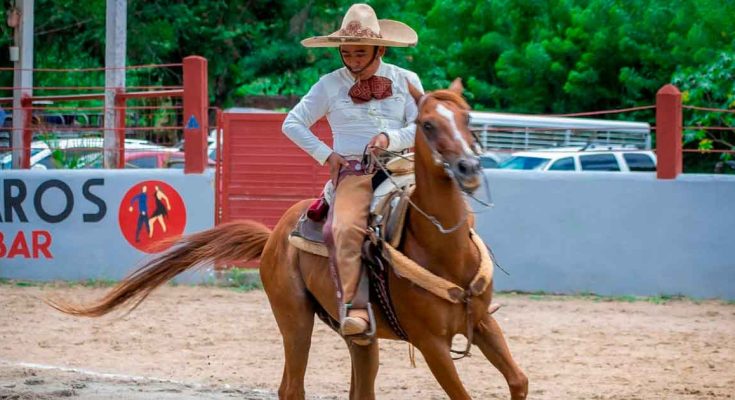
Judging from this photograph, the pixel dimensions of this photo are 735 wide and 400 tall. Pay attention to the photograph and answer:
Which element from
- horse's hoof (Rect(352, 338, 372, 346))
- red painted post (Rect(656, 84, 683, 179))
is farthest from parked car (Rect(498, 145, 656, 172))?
horse's hoof (Rect(352, 338, 372, 346))

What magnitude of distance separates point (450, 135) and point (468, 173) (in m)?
0.26

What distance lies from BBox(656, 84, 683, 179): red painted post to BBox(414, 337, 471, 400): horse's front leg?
6.65 m

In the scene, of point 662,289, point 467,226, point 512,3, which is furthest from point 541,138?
point 467,226

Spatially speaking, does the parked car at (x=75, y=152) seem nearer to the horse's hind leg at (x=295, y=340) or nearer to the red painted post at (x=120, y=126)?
the red painted post at (x=120, y=126)

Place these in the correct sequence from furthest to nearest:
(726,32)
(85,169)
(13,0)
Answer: (726,32)
(13,0)
(85,169)

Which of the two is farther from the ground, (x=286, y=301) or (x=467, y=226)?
(x=467, y=226)

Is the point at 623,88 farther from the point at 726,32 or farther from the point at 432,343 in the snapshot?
the point at 432,343

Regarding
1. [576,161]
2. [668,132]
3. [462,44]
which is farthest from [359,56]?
[462,44]

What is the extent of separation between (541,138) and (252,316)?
37.0 feet

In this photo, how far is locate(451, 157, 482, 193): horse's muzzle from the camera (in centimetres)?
472

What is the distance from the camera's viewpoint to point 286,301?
6203mm

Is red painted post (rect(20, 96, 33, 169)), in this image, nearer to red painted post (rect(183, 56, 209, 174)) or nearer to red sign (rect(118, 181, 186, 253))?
red sign (rect(118, 181, 186, 253))

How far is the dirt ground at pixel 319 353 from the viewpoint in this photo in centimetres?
738

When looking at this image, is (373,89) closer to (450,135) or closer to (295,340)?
(450,135)
